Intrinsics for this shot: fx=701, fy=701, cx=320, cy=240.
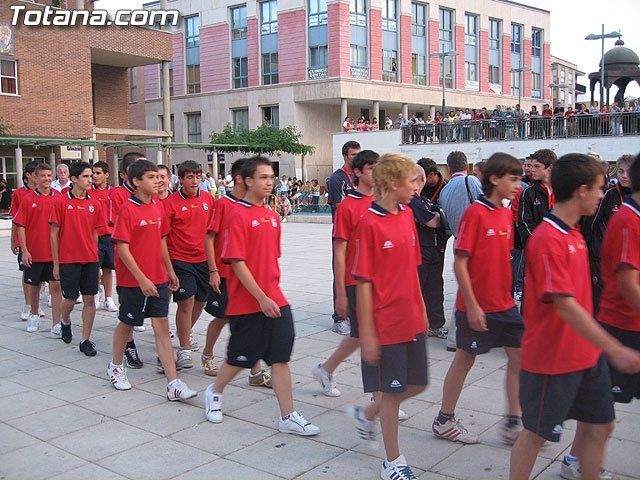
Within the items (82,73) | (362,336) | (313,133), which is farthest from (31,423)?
(313,133)

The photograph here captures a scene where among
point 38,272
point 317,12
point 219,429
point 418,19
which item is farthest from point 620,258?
point 418,19

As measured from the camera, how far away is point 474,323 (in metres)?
4.08

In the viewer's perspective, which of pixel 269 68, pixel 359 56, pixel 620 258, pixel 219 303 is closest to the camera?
pixel 620 258

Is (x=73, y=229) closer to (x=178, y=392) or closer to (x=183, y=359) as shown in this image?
(x=183, y=359)

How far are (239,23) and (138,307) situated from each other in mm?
44146

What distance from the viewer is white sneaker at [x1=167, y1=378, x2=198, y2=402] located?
5453mm

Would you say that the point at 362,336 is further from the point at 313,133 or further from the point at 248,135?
the point at 313,133

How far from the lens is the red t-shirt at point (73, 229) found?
7160mm

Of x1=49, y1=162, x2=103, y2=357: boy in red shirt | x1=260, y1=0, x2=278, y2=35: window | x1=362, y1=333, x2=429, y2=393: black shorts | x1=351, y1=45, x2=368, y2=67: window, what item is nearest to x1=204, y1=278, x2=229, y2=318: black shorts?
x1=49, y1=162, x2=103, y2=357: boy in red shirt

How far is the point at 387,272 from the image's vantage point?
3943mm

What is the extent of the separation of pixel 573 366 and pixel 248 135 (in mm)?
38613

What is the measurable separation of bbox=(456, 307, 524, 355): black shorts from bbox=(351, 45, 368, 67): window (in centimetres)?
3994

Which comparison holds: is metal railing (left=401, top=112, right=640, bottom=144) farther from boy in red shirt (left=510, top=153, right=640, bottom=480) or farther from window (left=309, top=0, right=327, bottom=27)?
boy in red shirt (left=510, top=153, right=640, bottom=480)

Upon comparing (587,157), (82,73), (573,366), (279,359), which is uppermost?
(82,73)
